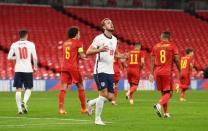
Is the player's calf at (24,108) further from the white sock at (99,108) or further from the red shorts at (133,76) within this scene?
the red shorts at (133,76)

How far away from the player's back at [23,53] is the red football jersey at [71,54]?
1.25 m

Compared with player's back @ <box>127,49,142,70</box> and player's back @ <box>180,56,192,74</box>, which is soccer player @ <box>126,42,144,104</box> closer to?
player's back @ <box>127,49,142,70</box>

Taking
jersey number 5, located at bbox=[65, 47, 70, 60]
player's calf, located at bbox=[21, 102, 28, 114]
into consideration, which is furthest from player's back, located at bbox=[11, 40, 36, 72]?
jersey number 5, located at bbox=[65, 47, 70, 60]

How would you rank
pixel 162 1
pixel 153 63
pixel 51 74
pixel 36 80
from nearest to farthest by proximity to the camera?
pixel 153 63, pixel 36 80, pixel 51 74, pixel 162 1

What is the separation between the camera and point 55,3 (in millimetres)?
57688

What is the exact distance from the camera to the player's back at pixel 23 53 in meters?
22.6

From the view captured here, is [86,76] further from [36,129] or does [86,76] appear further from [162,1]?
[36,129]

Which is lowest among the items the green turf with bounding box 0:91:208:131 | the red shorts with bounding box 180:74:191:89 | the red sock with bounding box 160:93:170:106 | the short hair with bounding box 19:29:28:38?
the green turf with bounding box 0:91:208:131

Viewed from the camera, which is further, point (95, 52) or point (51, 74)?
point (51, 74)

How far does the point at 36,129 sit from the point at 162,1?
45.8 metres

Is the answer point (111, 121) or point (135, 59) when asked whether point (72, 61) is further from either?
point (135, 59)

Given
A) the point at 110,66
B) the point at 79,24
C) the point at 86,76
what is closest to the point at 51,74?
the point at 86,76

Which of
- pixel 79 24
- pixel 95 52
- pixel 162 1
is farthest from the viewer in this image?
pixel 162 1

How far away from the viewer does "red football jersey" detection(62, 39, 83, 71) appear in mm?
21812
